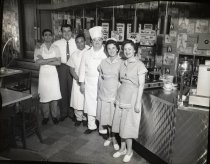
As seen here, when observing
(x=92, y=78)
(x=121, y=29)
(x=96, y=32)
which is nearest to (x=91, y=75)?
(x=92, y=78)

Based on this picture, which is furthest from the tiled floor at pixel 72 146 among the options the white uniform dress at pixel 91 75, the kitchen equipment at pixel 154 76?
the kitchen equipment at pixel 154 76

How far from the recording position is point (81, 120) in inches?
171

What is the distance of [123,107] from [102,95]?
19.3 inches

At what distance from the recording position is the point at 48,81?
13.8 ft

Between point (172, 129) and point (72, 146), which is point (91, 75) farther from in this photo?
point (172, 129)

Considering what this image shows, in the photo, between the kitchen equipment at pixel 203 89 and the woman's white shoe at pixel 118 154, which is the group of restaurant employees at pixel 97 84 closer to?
the woman's white shoe at pixel 118 154

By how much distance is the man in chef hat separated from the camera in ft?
12.1

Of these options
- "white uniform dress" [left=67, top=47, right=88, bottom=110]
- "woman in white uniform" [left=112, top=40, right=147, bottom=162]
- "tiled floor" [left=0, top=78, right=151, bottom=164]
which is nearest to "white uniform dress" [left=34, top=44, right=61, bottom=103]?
"white uniform dress" [left=67, top=47, right=88, bottom=110]

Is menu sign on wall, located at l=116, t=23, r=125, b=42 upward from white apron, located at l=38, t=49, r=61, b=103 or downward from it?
upward

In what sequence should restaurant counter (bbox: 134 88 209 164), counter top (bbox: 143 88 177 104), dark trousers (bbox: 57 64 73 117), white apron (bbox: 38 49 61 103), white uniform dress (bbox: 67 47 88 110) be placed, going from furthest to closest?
dark trousers (bbox: 57 64 73 117)
white apron (bbox: 38 49 61 103)
white uniform dress (bbox: 67 47 88 110)
counter top (bbox: 143 88 177 104)
restaurant counter (bbox: 134 88 209 164)

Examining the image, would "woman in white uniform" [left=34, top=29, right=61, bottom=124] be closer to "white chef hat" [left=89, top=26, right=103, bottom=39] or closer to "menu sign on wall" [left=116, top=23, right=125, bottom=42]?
"white chef hat" [left=89, top=26, right=103, bottom=39]

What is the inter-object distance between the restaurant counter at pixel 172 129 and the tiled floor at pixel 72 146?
43 cm

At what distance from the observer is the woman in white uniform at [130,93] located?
9.77 feet

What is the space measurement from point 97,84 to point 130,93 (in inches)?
34.3
